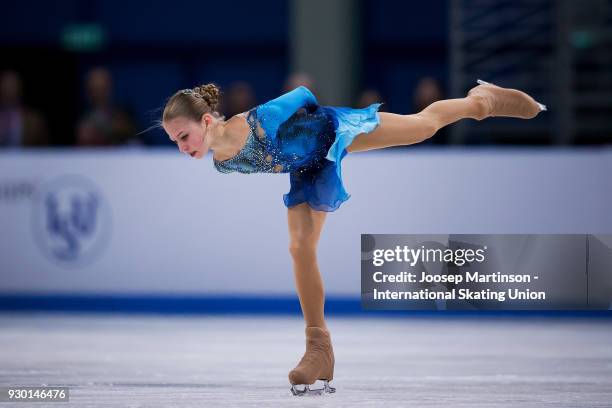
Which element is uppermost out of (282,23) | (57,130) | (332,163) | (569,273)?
(282,23)

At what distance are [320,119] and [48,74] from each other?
810 cm

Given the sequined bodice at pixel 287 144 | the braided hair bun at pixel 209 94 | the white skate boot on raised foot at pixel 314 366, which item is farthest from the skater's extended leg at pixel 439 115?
the white skate boot on raised foot at pixel 314 366

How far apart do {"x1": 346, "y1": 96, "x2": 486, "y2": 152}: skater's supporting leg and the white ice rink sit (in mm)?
914

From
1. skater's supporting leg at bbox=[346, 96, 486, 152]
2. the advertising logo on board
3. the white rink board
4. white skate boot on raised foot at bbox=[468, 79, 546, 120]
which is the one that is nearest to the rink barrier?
the white rink board

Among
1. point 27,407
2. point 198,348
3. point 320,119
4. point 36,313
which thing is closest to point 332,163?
point 320,119

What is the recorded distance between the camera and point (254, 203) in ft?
24.8

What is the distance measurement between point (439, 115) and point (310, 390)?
1.19 metres

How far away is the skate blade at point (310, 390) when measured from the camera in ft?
13.2

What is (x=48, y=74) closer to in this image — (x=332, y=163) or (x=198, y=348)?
→ (x=198, y=348)

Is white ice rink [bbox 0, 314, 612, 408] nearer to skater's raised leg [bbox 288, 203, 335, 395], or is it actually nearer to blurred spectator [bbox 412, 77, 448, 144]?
skater's raised leg [bbox 288, 203, 335, 395]

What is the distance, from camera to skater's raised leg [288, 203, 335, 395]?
4.07 m

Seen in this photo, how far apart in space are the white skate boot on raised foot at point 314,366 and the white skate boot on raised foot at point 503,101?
1.19 meters

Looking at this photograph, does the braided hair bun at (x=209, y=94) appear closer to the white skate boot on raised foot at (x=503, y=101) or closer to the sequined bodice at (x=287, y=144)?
the sequined bodice at (x=287, y=144)

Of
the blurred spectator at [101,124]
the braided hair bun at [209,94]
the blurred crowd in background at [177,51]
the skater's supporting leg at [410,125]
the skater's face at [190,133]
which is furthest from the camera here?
the blurred crowd in background at [177,51]
